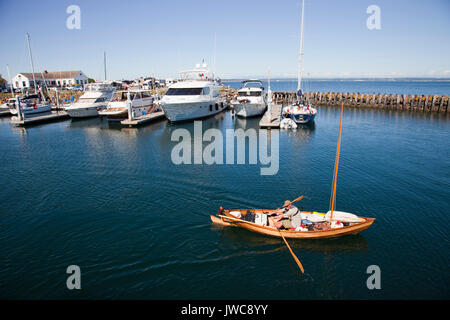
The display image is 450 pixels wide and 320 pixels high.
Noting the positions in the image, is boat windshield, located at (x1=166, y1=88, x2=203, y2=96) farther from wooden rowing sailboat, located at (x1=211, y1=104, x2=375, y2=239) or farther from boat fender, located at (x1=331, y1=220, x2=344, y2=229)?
boat fender, located at (x1=331, y1=220, x2=344, y2=229)

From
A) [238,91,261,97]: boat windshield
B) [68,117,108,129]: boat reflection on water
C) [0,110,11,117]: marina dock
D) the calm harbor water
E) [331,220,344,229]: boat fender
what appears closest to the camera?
the calm harbor water

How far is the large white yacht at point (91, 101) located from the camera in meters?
40.2

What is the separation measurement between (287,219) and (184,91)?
28419mm

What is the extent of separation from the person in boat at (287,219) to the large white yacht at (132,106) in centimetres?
2958

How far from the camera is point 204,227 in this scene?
38.1ft

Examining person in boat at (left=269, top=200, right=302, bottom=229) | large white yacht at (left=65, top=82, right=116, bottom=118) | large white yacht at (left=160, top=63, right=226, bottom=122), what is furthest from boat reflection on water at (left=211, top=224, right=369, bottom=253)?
large white yacht at (left=65, top=82, right=116, bottom=118)

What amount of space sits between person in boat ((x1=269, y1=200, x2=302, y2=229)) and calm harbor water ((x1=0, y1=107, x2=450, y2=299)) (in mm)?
682

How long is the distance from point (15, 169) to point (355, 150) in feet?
84.4

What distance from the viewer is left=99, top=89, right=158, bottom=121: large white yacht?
36688 mm

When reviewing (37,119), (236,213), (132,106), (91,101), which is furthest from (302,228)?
(91,101)

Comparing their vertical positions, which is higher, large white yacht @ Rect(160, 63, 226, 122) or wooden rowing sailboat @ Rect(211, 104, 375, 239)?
large white yacht @ Rect(160, 63, 226, 122)

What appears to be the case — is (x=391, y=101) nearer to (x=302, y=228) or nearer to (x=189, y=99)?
(x=189, y=99)

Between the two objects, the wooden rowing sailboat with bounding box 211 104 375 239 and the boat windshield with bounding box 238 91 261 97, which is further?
the boat windshield with bounding box 238 91 261 97
